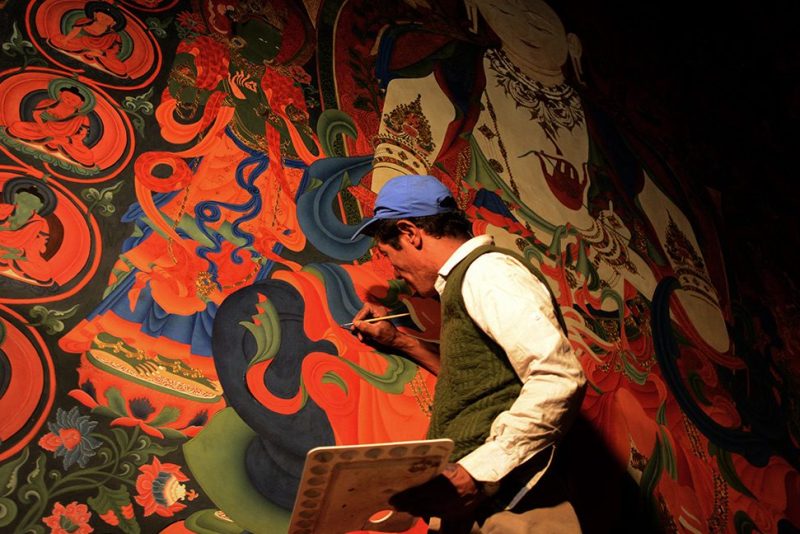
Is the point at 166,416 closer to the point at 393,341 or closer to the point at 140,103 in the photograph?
the point at 393,341

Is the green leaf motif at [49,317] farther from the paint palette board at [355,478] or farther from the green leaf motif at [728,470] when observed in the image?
the green leaf motif at [728,470]

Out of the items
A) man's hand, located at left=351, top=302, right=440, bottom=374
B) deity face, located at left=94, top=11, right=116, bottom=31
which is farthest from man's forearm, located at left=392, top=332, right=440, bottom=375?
deity face, located at left=94, top=11, right=116, bottom=31

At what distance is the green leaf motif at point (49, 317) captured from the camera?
166 cm

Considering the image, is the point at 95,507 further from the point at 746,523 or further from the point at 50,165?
the point at 746,523

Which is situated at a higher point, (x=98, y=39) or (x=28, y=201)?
(x=98, y=39)

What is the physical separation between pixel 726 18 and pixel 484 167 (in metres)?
2.12

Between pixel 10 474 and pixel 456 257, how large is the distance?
105 cm

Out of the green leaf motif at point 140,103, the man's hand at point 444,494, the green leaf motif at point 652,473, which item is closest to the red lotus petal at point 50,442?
the man's hand at point 444,494

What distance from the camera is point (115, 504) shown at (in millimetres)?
1588

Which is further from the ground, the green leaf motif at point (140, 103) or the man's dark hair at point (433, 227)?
the man's dark hair at point (433, 227)

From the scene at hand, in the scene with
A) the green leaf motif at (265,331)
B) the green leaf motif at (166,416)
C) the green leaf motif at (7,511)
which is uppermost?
the green leaf motif at (265,331)

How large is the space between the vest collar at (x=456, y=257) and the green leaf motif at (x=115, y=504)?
0.83 metres

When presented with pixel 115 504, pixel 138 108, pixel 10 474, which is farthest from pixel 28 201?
pixel 115 504

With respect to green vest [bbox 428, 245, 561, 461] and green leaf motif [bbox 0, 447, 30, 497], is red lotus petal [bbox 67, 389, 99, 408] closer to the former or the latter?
green leaf motif [bbox 0, 447, 30, 497]
